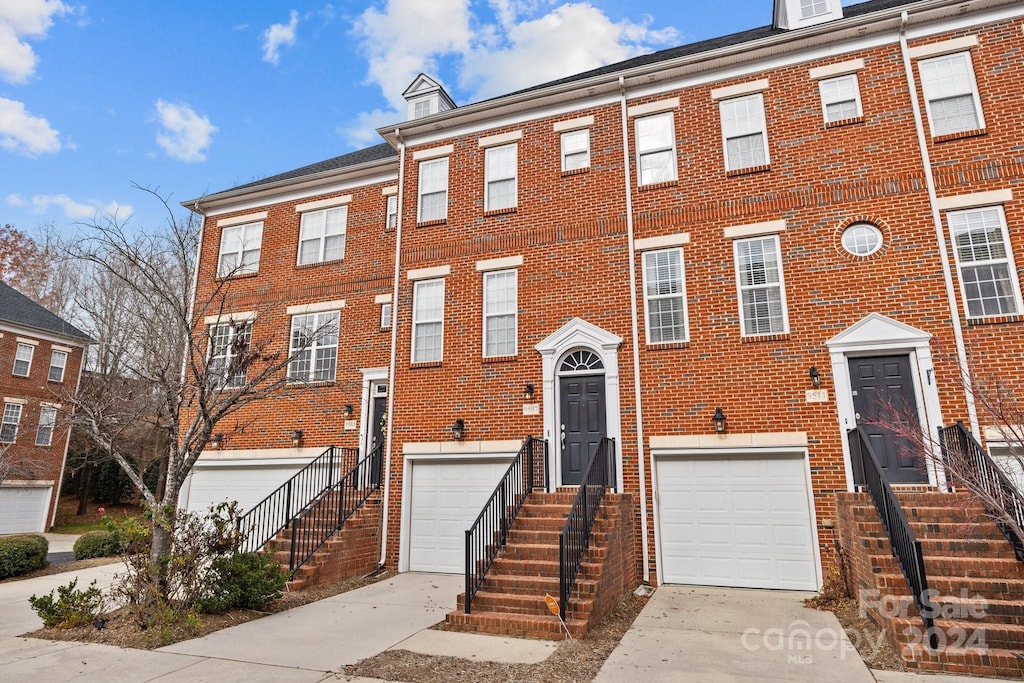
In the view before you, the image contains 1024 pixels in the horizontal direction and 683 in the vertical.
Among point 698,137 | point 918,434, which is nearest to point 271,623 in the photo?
point 918,434

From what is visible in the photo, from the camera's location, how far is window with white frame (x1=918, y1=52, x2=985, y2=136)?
9.17m

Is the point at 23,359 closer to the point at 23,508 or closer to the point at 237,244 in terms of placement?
the point at 23,508

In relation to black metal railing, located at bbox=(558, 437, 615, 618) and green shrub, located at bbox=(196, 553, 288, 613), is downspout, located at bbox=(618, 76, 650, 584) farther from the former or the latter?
green shrub, located at bbox=(196, 553, 288, 613)

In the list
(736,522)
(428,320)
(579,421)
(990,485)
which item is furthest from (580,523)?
(428,320)

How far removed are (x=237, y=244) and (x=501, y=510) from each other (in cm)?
1095

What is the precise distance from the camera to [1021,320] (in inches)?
320

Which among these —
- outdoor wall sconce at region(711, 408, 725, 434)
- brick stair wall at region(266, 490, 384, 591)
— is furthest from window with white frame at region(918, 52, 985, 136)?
brick stair wall at region(266, 490, 384, 591)

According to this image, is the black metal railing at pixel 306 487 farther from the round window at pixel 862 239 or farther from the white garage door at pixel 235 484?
the round window at pixel 862 239

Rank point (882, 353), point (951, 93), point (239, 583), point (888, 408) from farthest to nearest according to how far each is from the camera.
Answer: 1. point (951, 93)
2. point (882, 353)
3. point (888, 408)
4. point (239, 583)

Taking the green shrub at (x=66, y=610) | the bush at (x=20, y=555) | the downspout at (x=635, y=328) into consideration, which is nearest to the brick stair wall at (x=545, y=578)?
the downspout at (x=635, y=328)

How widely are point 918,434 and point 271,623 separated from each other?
8568mm

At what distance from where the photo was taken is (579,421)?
10148 millimetres

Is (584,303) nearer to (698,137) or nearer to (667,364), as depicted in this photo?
(667,364)

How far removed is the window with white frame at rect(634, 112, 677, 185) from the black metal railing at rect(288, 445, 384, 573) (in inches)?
304
